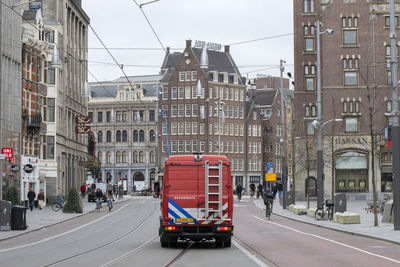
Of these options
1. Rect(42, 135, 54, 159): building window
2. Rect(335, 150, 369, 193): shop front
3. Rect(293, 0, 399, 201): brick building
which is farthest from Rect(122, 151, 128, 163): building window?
Rect(42, 135, 54, 159): building window

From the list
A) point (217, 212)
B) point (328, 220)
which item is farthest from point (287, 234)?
point (328, 220)

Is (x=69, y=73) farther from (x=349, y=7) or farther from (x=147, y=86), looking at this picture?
(x=147, y=86)

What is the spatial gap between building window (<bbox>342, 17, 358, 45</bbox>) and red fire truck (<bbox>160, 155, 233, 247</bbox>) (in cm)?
5703

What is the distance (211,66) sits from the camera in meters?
134

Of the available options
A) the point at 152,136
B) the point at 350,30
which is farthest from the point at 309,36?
the point at 152,136

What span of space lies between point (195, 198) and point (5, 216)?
13743 mm

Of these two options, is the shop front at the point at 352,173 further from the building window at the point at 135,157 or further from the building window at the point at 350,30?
the building window at the point at 135,157

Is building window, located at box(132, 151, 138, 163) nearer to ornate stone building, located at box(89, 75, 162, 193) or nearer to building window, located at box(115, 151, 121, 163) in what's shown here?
ornate stone building, located at box(89, 75, 162, 193)

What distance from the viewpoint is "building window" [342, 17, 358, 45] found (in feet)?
254

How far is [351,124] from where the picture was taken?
78.3 m

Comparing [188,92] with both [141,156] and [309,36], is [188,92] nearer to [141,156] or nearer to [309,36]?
[141,156]

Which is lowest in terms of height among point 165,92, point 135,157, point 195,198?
point 195,198

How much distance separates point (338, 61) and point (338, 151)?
8554mm

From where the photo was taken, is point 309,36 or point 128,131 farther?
point 128,131
